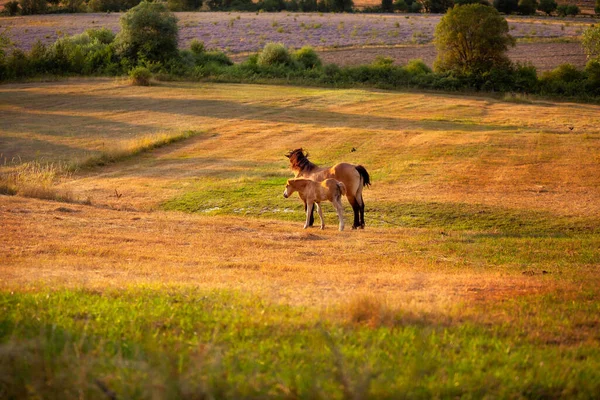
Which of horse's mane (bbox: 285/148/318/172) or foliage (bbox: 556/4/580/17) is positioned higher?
foliage (bbox: 556/4/580/17)

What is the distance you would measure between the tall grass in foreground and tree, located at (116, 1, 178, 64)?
30.2 metres

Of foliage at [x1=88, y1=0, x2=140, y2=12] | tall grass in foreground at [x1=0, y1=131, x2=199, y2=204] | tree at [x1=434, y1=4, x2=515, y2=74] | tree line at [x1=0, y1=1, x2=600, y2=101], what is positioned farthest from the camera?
foliage at [x1=88, y1=0, x2=140, y2=12]

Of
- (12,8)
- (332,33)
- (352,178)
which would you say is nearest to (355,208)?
(352,178)

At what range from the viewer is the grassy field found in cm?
626

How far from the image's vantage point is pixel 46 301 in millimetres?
8344

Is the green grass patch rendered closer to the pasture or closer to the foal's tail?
the foal's tail

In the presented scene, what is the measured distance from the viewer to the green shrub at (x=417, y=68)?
6512 cm

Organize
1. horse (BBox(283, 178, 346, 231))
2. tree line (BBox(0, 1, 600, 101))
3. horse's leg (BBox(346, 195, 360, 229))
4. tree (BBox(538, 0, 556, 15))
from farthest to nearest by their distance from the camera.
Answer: tree (BBox(538, 0, 556, 15)), tree line (BBox(0, 1, 600, 101)), horse's leg (BBox(346, 195, 360, 229)), horse (BBox(283, 178, 346, 231))

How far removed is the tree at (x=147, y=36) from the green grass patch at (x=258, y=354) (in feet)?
201

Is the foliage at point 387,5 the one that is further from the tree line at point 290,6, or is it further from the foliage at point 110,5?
the foliage at point 110,5

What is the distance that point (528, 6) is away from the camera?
125 m

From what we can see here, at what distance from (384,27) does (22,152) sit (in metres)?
73.5

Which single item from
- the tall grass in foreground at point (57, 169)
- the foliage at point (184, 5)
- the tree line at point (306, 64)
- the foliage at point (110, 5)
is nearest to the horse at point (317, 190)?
the tall grass in foreground at point (57, 169)

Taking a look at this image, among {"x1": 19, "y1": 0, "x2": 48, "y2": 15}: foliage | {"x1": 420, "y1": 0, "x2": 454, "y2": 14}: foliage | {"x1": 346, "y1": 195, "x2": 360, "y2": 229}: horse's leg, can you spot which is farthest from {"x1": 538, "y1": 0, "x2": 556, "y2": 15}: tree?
{"x1": 346, "y1": 195, "x2": 360, "y2": 229}: horse's leg
